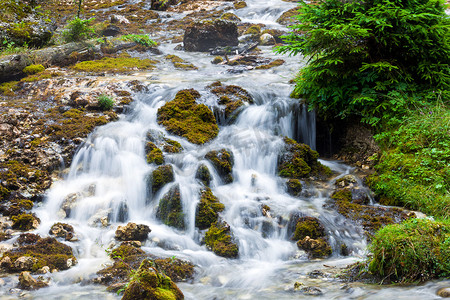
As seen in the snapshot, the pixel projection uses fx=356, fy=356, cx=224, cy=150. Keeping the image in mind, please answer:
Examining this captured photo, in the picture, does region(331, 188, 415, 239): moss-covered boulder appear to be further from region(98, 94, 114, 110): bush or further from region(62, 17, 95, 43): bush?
region(62, 17, 95, 43): bush

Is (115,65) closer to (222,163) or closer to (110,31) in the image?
(110,31)

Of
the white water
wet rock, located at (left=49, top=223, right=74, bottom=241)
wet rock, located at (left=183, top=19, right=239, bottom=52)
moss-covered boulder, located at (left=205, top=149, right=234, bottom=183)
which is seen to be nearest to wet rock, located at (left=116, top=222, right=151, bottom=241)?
the white water

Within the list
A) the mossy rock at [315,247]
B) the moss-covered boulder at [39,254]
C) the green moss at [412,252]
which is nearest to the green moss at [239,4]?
the mossy rock at [315,247]

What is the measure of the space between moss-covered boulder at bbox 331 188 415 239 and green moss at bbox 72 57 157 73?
9.70 metres

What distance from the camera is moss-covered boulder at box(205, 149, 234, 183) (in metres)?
7.49

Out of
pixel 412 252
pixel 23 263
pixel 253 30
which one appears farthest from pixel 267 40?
pixel 412 252

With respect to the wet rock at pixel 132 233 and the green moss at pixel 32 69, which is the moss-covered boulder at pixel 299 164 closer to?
the wet rock at pixel 132 233

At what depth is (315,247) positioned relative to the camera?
17.9ft

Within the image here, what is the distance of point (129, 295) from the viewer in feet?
11.4

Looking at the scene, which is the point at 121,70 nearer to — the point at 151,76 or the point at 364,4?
the point at 151,76

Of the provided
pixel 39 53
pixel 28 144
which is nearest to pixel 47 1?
pixel 39 53

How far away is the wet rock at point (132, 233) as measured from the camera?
5617 mm

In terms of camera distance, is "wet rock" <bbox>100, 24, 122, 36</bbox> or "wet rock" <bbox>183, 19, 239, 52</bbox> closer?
"wet rock" <bbox>183, 19, 239, 52</bbox>

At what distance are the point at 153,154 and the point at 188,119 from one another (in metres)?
1.75
